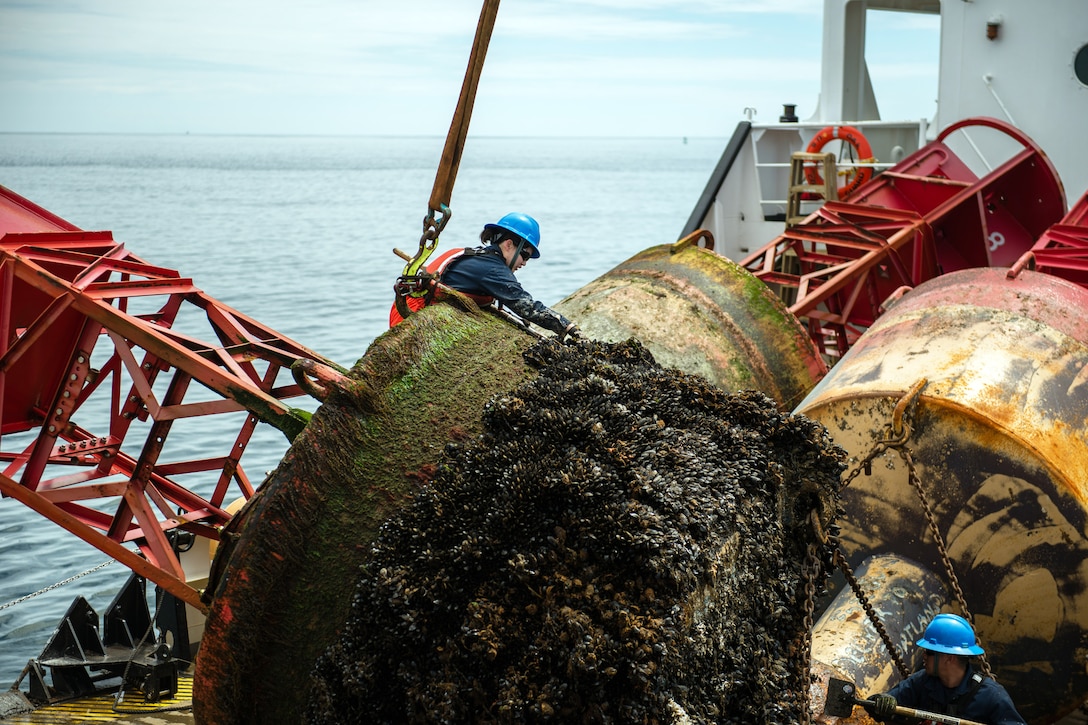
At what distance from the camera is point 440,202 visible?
13.0ft

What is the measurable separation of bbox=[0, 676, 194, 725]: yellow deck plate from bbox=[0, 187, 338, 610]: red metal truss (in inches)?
81.3

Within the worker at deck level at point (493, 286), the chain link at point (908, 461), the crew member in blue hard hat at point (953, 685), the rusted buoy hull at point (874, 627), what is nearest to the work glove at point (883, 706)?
the crew member in blue hard hat at point (953, 685)

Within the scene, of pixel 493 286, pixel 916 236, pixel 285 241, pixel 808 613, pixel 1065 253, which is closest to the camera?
pixel 808 613

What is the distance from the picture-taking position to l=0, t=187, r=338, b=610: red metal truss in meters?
3.99

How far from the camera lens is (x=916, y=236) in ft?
31.6

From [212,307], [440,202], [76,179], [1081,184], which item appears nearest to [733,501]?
[440,202]

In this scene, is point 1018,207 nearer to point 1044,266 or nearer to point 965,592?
point 1044,266

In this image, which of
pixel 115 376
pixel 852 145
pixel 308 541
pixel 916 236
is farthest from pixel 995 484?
pixel 852 145

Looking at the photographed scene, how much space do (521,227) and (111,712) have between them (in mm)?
4397

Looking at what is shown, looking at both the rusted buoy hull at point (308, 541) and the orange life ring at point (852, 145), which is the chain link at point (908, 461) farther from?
the orange life ring at point (852, 145)

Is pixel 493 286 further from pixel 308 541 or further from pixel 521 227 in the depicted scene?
pixel 308 541

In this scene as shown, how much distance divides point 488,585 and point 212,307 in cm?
252

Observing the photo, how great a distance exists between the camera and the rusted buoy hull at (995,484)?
16.1 ft

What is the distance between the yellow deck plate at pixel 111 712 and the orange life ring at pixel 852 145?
954 cm
